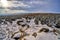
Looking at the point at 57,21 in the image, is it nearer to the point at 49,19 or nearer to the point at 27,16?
the point at 49,19

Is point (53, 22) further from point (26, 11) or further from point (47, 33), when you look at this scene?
point (26, 11)

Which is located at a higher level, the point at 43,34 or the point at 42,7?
the point at 42,7

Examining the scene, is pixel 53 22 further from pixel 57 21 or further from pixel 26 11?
pixel 26 11

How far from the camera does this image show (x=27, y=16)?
104cm

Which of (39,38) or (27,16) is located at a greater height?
(27,16)

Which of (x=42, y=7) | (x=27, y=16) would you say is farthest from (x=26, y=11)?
(x=42, y=7)

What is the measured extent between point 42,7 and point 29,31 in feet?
0.83

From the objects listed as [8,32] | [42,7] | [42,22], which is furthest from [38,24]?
[8,32]

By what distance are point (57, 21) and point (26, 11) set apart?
0.30m

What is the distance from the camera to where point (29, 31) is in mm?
1024

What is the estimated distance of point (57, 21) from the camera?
104 cm

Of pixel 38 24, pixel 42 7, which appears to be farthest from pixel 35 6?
pixel 38 24

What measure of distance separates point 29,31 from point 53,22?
24cm

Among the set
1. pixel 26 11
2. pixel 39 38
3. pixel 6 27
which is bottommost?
pixel 39 38
